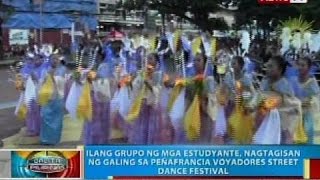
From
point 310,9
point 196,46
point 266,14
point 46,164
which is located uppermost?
point 310,9

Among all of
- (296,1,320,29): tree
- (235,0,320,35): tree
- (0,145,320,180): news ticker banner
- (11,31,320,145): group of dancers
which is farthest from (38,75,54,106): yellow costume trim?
(235,0,320,35): tree

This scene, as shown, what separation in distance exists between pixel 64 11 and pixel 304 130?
12.8ft

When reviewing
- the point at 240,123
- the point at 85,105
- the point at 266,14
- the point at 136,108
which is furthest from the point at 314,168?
the point at 266,14

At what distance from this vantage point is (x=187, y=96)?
22.7 feet

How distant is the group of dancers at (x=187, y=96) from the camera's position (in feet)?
21.4

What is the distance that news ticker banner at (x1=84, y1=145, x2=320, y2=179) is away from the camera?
5293 mm

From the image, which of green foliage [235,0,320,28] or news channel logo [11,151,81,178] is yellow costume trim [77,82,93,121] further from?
green foliage [235,0,320,28]

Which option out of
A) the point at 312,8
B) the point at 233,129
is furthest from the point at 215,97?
the point at 312,8

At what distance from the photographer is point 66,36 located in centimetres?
1388

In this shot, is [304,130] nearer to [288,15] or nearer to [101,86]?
[101,86]

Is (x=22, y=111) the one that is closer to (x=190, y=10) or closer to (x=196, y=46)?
(x=196, y=46)

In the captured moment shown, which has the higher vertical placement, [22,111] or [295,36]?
[295,36]

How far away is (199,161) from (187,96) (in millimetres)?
1685

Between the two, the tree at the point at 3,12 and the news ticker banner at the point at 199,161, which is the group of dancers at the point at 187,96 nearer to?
the news ticker banner at the point at 199,161
